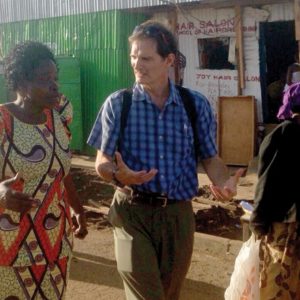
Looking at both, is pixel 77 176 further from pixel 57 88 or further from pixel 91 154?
pixel 57 88

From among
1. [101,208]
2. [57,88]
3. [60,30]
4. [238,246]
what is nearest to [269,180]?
[57,88]

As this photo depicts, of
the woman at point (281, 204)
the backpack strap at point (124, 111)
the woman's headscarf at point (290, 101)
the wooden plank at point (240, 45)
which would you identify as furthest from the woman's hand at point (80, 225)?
the wooden plank at point (240, 45)

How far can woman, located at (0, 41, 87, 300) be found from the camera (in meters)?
2.85

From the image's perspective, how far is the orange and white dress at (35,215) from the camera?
2848 mm

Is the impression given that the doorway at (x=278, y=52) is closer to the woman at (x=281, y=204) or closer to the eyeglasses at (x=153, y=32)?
the woman at (x=281, y=204)

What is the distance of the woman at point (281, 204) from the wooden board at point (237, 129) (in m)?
6.54

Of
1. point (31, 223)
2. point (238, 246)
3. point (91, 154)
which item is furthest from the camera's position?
point (91, 154)

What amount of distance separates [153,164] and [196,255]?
2.99 m

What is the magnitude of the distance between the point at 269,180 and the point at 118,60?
803 cm

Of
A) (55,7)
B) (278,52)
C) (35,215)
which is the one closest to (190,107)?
(35,215)

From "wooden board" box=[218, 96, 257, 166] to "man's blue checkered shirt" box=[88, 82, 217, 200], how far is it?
7.09 m

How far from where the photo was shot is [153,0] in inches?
412

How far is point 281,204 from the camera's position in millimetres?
3635

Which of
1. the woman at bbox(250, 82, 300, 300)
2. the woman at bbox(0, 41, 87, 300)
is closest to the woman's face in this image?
the woman at bbox(0, 41, 87, 300)
